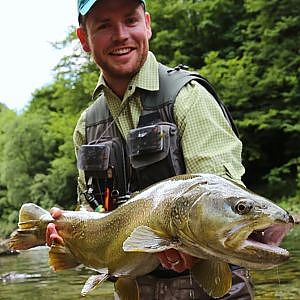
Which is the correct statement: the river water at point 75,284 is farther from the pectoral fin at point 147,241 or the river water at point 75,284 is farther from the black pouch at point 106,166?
the pectoral fin at point 147,241

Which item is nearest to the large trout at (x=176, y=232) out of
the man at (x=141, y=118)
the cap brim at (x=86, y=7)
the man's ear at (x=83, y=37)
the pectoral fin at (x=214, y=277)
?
the pectoral fin at (x=214, y=277)

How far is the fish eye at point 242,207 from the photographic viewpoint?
7.52 ft

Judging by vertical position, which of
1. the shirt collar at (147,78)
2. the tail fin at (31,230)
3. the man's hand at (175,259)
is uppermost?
the shirt collar at (147,78)

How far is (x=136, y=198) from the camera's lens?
9.52 ft

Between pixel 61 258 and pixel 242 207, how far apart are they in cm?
133

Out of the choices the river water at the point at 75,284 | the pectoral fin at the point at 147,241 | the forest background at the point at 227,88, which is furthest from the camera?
the forest background at the point at 227,88

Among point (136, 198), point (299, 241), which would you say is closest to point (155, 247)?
point (136, 198)

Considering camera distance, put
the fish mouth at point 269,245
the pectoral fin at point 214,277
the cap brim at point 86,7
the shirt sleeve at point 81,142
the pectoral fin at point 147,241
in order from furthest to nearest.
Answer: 1. the shirt sleeve at point 81,142
2. the cap brim at point 86,7
3. the pectoral fin at point 214,277
4. the pectoral fin at point 147,241
5. the fish mouth at point 269,245

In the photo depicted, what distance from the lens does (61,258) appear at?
333cm

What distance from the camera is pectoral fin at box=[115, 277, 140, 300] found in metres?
3.06

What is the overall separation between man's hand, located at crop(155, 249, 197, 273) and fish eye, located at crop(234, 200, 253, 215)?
0.43 m

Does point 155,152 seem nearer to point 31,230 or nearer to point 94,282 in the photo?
point 94,282

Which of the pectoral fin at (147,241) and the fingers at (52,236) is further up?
the pectoral fin at (147,241)

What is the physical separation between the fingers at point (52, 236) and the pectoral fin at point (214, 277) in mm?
919
